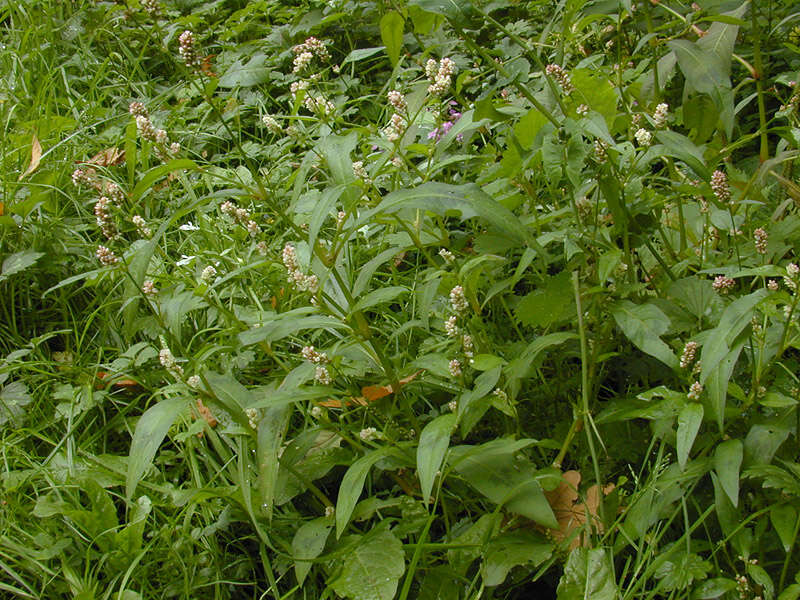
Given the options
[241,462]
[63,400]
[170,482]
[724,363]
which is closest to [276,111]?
[63,400]

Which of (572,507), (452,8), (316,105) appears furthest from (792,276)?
(316,105)

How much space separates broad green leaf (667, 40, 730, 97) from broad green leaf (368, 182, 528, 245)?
2.05 feet

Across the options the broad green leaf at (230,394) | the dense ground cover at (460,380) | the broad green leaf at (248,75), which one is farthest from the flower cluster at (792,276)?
the broad green leaf at (248,75)

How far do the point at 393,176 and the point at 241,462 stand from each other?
2.29 feet

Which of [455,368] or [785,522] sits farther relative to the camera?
[455,368]

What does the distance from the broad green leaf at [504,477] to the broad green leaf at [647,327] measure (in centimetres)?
29

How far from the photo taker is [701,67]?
5.54ft

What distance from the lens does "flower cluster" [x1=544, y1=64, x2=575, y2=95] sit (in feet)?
5.48

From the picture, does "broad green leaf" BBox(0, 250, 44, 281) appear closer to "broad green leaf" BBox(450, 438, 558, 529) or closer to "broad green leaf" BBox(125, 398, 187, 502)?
"broad green leaf" BBox(125, 398, 187, 502)

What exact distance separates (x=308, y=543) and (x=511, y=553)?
0.40 metres

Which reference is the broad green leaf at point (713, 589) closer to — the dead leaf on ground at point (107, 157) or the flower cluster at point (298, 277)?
the flower cluster at point (298, 277)

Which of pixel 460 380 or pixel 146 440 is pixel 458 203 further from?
pixel 146 440

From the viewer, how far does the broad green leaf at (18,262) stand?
2.42 metres

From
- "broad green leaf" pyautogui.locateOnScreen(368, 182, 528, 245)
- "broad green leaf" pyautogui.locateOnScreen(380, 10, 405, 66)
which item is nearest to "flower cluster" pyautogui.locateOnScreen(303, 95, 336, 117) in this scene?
"broad green leaf" pyautogui.locateOnScreen(380, 10, 405, 66)
